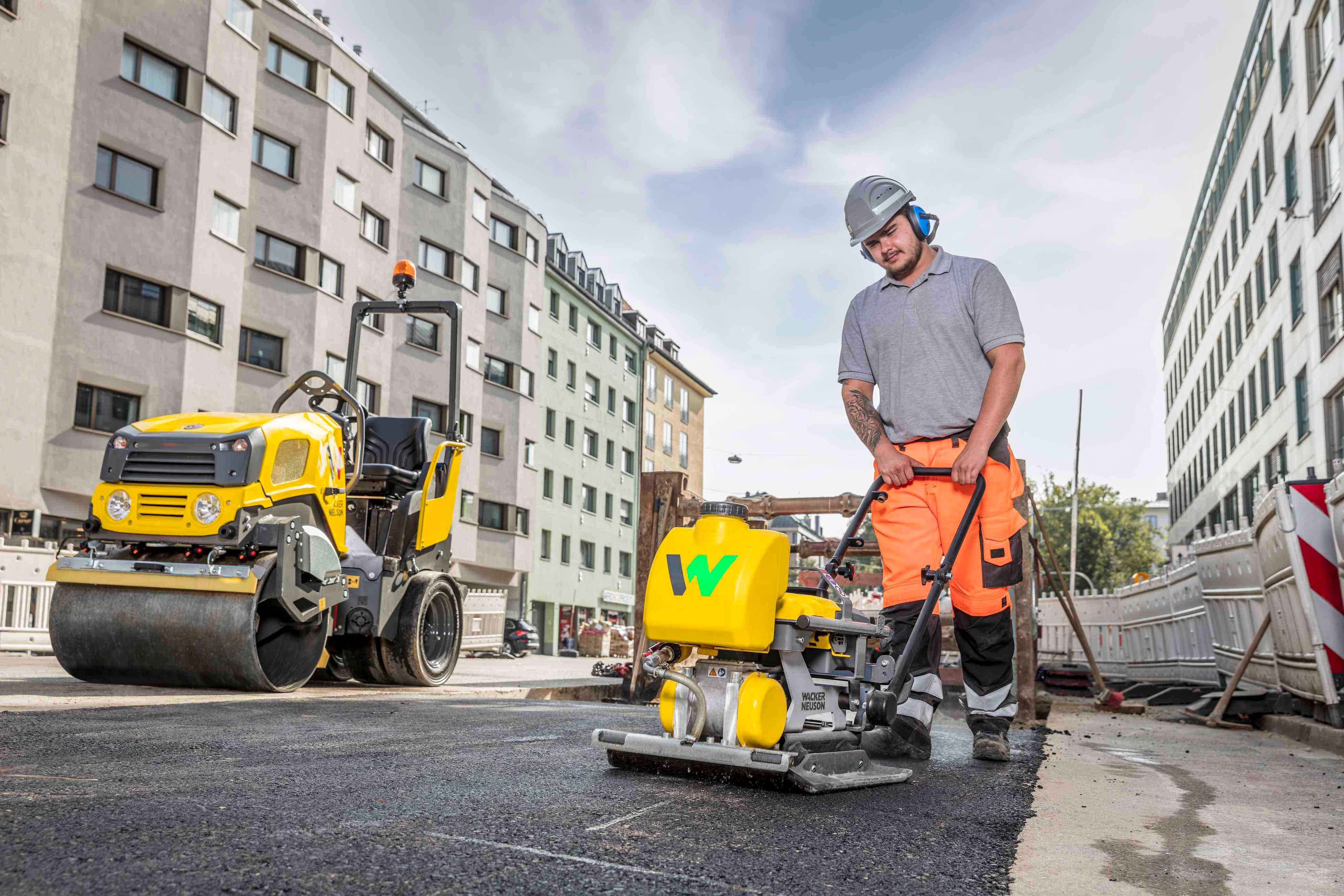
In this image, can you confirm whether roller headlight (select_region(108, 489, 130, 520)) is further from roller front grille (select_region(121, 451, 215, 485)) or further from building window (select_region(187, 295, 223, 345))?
building window (select_region(187, 295, 223, 345))

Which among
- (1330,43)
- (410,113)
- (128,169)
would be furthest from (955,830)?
(410,113)

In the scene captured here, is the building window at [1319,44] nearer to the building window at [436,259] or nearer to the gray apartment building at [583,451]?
the building window at [436,259]

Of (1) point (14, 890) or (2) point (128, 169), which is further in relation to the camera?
(2) point (128, 169)

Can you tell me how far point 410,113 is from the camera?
3397 cm

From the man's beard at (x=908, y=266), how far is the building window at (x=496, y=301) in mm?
34871

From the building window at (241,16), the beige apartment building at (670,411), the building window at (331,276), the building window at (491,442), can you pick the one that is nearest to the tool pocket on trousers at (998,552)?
the building window at (241,16)

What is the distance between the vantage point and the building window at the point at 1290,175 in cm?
2623

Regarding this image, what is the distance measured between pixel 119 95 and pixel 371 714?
21599mm

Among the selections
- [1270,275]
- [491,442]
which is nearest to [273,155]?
[491,442]

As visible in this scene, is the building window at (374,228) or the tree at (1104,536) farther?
the tree at (1104,536)

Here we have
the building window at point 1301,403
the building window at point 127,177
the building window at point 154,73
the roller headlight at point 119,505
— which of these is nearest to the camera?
the roller headlight at point 119,505

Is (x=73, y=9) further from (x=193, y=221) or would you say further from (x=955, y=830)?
(x=955, y=830)

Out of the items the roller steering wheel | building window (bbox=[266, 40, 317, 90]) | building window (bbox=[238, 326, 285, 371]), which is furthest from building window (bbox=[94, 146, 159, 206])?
the roller steering wheel

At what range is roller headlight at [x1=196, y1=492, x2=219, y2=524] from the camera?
230 inches
